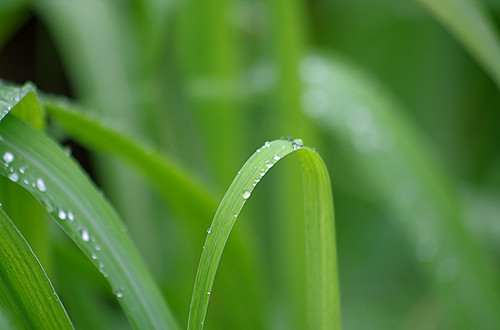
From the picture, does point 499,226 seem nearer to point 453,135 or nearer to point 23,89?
point 453,135

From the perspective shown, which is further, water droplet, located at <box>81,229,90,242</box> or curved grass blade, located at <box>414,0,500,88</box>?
curved grass blade, located at <box>414,0,500,88</box>

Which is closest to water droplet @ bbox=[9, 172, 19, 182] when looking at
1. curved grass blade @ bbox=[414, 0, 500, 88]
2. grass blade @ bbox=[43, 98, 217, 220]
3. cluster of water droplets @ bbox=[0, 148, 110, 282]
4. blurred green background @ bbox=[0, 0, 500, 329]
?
cluster of water droplets @ bbox=[0, 148, 110, 282]

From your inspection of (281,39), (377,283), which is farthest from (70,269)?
(377,283)

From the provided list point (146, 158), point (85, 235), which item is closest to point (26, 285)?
point (85, 235)

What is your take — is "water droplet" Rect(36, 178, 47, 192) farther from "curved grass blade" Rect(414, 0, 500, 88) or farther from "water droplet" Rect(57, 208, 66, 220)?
"curved grass blade" Rect(414, 0, 500, 88)

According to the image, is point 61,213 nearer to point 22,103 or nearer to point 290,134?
point 22,103

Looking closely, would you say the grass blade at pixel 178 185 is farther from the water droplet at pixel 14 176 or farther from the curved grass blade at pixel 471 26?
the curved grass blade at pixel 471 26

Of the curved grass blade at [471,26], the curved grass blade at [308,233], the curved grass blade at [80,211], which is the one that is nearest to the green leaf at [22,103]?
the curved grass blade at [80,211]
